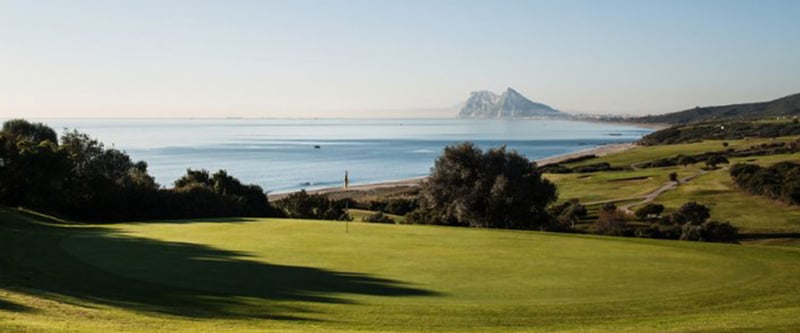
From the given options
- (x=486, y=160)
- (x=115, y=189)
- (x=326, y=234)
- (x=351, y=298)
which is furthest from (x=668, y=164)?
(x=351, y=298)

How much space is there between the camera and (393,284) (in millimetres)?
16047

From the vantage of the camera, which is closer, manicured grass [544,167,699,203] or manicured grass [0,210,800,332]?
manicured grass [0,210,800,332]

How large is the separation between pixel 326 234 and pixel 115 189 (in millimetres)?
34539

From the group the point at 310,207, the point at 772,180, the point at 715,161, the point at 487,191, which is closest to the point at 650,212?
the point at 772,180

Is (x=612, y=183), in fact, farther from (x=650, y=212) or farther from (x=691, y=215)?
(x=691, y=215)

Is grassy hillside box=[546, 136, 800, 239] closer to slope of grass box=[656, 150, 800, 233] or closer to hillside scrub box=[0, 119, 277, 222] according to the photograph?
slope of grass box=[656, 150, 800, 233]

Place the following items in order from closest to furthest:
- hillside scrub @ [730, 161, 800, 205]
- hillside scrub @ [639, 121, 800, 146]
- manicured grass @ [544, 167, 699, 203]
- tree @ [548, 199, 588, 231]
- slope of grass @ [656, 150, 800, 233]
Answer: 1. slope of grass @ [656, 150, 800, 233]
2. tree @ [548, 199, 588, 231]
3. hillside scrub @ [730, 161, 800, 205]
4. manicured grass @ [544, 167, 699, 203]
5. hillside scrub @ [639, 121, 800, 146]

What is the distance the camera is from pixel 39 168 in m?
49.7

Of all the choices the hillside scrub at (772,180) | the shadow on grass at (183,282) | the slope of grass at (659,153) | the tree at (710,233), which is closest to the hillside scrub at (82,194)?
the shadow on grass at (183,282)

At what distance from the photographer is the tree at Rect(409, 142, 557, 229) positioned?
47.8 meters

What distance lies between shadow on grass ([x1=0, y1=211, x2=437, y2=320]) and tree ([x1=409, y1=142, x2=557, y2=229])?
92.9ft

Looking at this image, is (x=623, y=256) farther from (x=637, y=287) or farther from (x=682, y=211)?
(x=682, y=211)

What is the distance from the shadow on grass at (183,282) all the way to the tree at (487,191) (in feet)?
92.9

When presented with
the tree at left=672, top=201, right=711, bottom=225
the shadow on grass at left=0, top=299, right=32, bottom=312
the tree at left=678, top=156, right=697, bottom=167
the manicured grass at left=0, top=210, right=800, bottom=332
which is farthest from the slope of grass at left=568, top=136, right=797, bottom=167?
the shadow on grass at left=0, top=299, right=32, bottom=312
